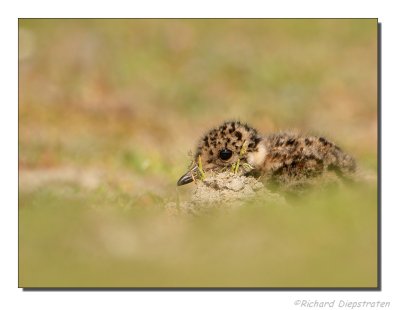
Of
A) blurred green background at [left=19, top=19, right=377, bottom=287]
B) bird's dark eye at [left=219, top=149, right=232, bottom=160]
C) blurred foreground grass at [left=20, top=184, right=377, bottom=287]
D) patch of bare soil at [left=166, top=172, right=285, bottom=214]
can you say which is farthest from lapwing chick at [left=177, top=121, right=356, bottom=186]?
blurred foreground grass at [left=20, top=184, right=377, bottom=287]

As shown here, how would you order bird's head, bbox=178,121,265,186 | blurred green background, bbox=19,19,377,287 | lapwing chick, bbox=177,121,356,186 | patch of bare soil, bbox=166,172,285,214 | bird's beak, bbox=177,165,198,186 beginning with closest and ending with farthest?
blurred green background, bbox=19,19,377,287
patch of bare soil, bbox=166,172,285,214
lapwing chick, bbox=177,121,356,186
bird's head, bbox=178,121,265,186
bird's beak, bbox=177,165,198,186

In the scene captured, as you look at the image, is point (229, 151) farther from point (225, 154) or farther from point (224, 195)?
point (224, 195)

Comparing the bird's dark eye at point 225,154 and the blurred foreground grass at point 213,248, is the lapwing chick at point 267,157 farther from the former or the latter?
the blurred foreground grass at point 213,248

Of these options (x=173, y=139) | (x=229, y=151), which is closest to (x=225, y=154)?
(x=229, y=151)

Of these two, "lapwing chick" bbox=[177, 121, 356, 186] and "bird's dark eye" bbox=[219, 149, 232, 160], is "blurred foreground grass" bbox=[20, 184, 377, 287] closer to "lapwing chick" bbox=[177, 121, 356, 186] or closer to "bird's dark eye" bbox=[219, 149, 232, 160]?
"lapwing chick" bbox=[177, 121, 356, 186]

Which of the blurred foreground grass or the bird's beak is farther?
the bird's beak

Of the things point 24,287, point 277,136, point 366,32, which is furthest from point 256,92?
point 24,287

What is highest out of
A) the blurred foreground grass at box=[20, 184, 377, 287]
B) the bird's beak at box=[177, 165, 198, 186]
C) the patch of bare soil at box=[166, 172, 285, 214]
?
the bird's beak at box=[177, 165, 198, 186]

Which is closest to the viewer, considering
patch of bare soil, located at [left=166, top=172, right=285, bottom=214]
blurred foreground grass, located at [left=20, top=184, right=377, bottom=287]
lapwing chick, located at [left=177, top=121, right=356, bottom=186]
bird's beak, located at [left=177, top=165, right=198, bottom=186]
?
blurred foreground grass, located at [left=20, top=184, right=377, bottom=287]
